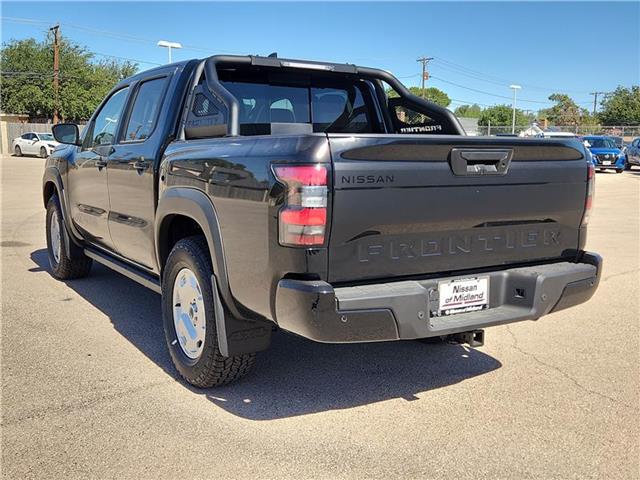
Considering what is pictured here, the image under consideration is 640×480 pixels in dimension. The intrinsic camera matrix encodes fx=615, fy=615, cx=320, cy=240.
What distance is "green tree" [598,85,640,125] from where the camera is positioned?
70125mm

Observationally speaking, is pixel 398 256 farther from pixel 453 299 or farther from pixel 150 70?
pixel 150 70

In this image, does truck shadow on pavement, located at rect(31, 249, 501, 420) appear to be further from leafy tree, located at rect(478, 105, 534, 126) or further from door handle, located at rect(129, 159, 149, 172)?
leafy tree, located at rect(478, 105, 534, 126)

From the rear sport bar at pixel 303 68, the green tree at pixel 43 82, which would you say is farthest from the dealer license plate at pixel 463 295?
the green tree at pixel 43 82

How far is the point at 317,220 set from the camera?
2.90 meters

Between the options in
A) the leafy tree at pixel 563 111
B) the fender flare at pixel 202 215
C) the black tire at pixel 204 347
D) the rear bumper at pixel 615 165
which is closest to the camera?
the fender flare at pixel 202 215

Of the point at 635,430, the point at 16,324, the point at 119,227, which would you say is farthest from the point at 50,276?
the point at 635,430

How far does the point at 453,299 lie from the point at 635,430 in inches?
49.2

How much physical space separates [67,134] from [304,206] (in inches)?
157

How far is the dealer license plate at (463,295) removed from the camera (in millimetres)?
3324

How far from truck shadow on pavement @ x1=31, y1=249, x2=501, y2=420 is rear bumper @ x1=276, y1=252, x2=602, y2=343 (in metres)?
0.79

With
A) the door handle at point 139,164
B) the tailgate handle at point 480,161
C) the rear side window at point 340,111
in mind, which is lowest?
the door handle at point 139,164

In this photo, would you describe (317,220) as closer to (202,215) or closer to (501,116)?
(202,215)

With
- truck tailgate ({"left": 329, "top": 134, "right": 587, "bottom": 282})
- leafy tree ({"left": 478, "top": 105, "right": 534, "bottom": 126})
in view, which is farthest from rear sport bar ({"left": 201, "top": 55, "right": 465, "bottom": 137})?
leafy tree ({"left": 478, "top": 105, "right": 534, "bottom": 126})

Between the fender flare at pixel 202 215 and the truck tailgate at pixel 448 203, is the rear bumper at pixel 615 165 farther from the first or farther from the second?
the fender flare at pixel 202 215
